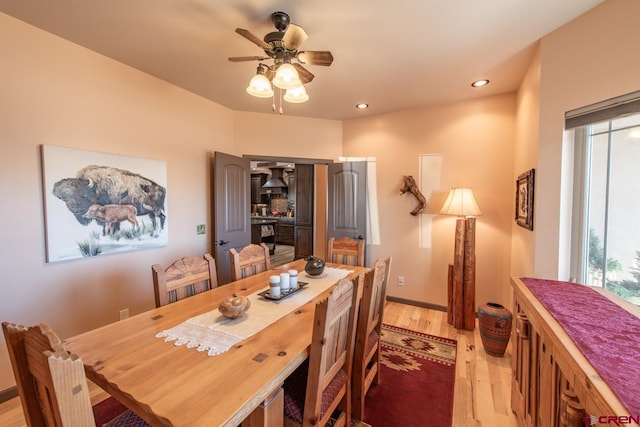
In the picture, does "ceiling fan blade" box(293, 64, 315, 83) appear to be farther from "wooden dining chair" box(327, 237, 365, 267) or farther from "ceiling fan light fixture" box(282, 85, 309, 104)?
"wooden dining chair" box(327, 237, 365, 267)

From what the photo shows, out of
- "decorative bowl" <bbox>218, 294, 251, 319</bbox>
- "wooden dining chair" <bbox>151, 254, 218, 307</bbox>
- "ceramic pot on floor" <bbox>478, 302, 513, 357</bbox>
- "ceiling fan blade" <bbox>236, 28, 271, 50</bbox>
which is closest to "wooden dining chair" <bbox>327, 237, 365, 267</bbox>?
"ceramic pot on floor" <bbox>478, 302, 513, 357</bbox>

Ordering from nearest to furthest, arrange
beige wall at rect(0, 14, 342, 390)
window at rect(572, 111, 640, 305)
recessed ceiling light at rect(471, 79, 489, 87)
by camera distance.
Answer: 1. window at rect(572, 111, 640, 305)
2. beige wall at rect(0, 14, 342, 390)
3. recessed ceiling light at rect(471, 79, 489, 87)

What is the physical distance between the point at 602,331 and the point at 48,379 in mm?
1944

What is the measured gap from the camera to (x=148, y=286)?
2.75 meters

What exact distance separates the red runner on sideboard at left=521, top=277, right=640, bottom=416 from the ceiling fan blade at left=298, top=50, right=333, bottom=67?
1.99 metres

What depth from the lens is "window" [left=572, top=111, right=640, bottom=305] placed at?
165cm

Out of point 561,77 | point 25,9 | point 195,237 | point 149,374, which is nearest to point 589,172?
point 561,77

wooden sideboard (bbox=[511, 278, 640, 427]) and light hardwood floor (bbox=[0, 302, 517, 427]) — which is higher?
wooden sideboard (bbox=[511, 278, 640, 427])

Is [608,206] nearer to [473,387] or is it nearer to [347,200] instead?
[473,387]

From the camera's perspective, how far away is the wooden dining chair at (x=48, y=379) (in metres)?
0.67

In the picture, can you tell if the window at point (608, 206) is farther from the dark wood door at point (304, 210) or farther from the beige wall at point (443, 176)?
the dark wood door at point (304, 210)

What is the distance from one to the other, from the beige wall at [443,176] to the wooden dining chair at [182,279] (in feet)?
8.56

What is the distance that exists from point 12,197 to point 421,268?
4.14m

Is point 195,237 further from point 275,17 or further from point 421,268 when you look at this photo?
point 421,268
